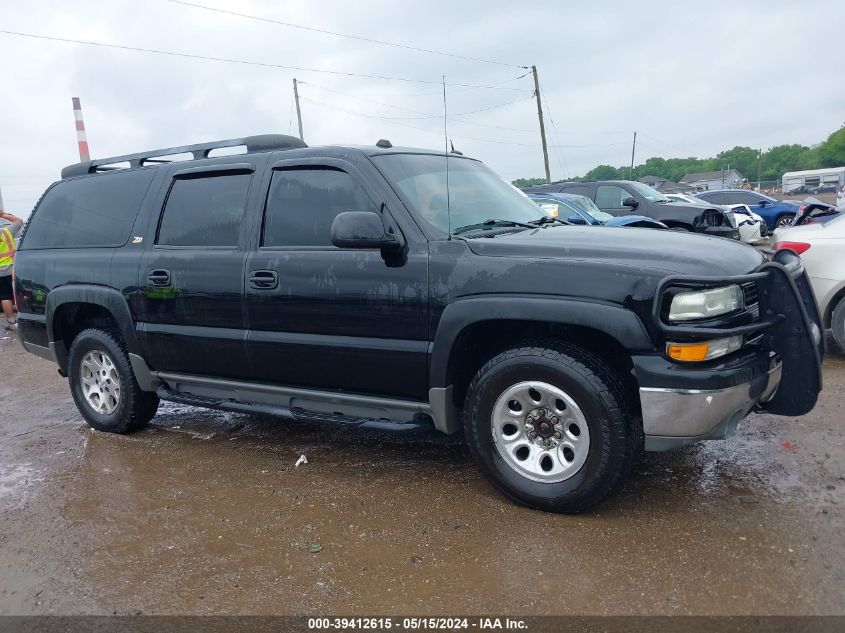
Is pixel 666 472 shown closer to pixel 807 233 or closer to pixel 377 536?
pixel 377 536

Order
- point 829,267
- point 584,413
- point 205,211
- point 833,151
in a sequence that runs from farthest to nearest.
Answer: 1. point 833,151
2. point 829,267
3. point 205,211
4. point 584,413

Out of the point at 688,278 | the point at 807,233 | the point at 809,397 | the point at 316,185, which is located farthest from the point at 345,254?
the point at 807,233

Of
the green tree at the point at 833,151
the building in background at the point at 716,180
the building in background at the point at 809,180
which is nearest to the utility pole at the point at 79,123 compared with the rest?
the building in background at the point at 809,180

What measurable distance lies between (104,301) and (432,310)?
2.59m

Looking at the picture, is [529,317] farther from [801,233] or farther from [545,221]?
[801,233]

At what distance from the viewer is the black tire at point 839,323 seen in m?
5.97

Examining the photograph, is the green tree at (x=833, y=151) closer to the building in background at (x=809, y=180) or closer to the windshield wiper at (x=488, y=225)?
the building in background at (x=809, y=180)

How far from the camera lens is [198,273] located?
4.19 meters

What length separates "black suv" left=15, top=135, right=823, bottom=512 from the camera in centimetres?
304

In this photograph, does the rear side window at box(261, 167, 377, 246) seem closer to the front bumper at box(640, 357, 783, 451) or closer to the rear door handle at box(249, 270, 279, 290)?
the rear door handle at box(249, 270, 279, 290)

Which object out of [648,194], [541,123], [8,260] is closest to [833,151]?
[541,123]

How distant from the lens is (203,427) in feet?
17.0

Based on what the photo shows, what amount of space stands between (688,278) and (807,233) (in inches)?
163

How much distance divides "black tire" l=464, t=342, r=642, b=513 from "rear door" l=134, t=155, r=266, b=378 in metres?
1.58
